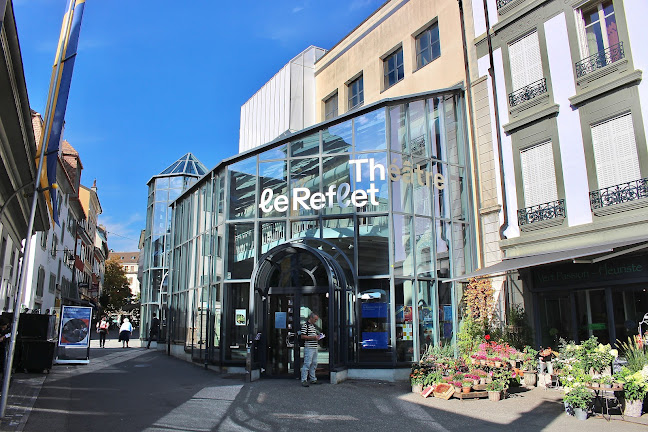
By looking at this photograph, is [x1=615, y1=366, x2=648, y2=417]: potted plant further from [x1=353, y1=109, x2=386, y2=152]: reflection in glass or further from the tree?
the tree

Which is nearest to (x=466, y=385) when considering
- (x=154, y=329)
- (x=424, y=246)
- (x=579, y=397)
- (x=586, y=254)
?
(x=579, y=397)

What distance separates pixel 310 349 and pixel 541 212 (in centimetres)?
698

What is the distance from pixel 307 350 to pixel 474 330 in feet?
16.9

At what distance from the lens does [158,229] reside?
34031mm

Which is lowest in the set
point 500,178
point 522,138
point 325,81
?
point 500,178

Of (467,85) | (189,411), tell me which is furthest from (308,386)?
(467,85)

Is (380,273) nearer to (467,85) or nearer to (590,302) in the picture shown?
(590,302)

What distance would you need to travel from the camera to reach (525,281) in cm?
1416

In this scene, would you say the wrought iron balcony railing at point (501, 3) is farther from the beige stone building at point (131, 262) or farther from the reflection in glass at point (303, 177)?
the beige stone building at point (131, 262)

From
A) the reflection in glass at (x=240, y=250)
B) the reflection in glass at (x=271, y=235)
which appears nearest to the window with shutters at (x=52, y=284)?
the reflection in glass at (x=240, y=250)

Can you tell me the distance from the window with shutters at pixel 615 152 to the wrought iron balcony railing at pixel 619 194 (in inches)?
4.7

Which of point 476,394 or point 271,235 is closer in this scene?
point 476,394

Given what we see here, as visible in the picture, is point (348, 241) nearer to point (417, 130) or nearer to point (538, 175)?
point (417, 130)

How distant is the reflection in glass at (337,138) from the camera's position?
15.7 metres
